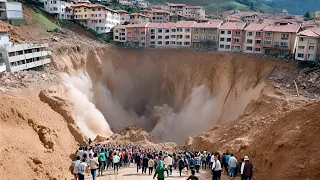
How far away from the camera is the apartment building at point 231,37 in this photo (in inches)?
2080

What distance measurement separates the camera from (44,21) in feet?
187

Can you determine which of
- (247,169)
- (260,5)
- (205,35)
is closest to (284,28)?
(205,35)

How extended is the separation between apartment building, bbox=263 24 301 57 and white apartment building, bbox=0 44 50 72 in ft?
112

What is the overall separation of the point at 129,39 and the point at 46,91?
33837 millimetres

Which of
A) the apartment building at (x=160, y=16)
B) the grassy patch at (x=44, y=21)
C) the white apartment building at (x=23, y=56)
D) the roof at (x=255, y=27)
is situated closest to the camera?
the white apartment building at (x=23, y=56)

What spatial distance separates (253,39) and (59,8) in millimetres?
41260

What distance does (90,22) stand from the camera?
65188mm

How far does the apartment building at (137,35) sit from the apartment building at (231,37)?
1561 cm

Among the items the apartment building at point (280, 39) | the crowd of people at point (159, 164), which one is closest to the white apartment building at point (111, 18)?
the apartment building at point (280, 39)

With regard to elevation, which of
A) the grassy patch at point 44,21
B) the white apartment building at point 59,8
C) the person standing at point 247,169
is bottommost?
the person standing at point 247,169

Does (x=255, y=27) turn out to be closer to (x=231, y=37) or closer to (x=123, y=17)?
(x=231, y=37)

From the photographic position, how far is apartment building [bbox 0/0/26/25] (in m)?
50.0

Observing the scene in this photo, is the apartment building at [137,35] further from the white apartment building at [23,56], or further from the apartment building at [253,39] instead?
the white apartment building at [23,56]

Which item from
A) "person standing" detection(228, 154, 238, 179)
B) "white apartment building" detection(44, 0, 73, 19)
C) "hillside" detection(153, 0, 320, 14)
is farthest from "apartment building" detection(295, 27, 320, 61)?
"hillside" detection(153, 0, 320, 14)
